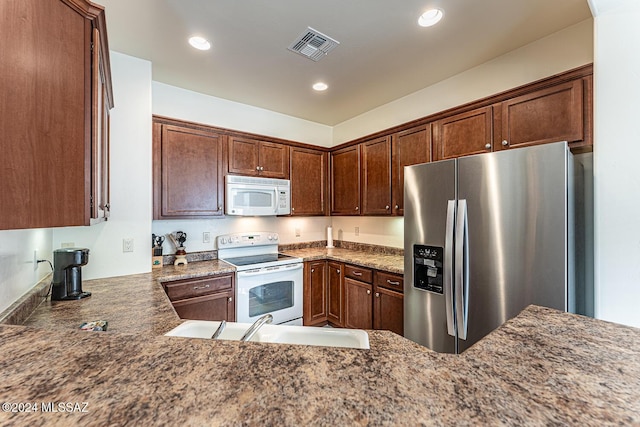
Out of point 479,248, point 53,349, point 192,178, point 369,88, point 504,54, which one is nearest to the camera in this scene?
point 53,349

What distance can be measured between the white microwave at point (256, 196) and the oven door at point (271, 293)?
0.67 metres

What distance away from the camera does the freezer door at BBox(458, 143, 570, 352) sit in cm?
150

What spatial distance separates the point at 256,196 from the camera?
302 centimetres

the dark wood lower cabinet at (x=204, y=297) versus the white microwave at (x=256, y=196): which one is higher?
the white microwave at (x=256, y=196)

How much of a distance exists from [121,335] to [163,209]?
2.18m

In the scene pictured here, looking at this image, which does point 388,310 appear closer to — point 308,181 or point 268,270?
point 268,270

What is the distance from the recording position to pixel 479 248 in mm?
1756

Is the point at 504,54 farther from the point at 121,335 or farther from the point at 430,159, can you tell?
the point at 121,335

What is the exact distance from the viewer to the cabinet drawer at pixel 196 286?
2.23 metres

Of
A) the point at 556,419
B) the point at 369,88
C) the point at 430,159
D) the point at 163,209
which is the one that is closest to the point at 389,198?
the point at 430,159

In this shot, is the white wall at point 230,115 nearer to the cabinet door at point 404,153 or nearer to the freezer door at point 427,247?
the cabinet door at point 404,153

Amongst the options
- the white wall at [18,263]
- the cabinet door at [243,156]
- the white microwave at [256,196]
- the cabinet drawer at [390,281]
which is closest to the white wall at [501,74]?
the white microwave at [256,196]

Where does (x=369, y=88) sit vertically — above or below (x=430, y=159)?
above

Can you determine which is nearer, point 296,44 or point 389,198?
point 296,44
